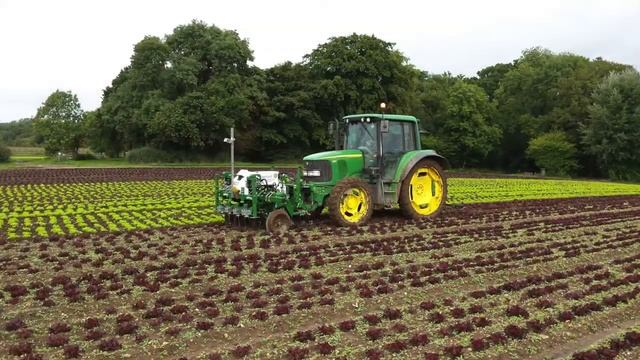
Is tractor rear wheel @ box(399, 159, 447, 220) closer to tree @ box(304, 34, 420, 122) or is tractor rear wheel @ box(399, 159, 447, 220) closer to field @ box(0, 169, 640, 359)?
field @ box(0, 169, 640, 359)

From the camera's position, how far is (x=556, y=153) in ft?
174

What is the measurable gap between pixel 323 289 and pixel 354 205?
624 centimetres

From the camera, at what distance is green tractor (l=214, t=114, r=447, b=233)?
554 inches

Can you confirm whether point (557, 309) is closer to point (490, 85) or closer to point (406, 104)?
point (406, 104)

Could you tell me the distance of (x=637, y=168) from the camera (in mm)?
49469

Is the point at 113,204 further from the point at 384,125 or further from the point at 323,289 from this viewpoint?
the point at 323,289

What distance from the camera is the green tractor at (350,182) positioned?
1406 centimetres

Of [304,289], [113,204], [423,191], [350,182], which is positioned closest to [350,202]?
[350,182]

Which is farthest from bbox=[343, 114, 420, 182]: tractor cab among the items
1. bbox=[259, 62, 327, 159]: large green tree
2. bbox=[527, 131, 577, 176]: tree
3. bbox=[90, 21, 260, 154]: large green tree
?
bbox=[527, 131, 577, 176]: tree

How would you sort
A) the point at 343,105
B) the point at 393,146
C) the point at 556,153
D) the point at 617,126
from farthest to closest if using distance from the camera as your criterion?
1. the point at 343,105
2. the point at 556,153
3. the point at 617,126
4. the point at 393,146

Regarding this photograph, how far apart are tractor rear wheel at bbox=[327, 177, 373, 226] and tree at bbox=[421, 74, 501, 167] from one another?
45.7 metres

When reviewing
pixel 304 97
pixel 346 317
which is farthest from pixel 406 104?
pixel 346 317

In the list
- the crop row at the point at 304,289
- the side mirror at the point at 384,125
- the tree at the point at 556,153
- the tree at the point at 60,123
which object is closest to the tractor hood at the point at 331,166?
the side mirror at the point at 384,125

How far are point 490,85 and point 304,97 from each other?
33.7 meters
